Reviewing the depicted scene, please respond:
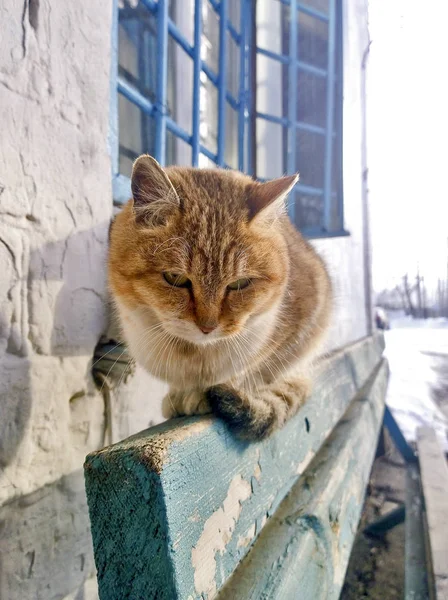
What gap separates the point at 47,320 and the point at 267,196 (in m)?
0.65

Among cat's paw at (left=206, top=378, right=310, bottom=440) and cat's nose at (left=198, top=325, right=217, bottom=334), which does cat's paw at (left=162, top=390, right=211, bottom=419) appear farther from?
cat's nose at (left=198, top=325, right=217, bottom=334)

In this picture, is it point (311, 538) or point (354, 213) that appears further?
point (354, 213)

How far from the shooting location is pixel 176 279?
2.96 feet

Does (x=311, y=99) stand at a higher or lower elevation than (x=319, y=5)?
lower

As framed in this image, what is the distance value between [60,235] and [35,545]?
2.57 ft

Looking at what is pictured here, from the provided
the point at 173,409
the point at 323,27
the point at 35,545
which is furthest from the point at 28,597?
the point at 323,27

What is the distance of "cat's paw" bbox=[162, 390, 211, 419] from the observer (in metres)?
0.76

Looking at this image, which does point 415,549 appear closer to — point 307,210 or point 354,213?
point 307,210

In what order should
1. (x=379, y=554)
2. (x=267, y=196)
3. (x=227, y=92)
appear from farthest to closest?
(x=227, y=92), (x=379, y=554), (x=267, y=196)

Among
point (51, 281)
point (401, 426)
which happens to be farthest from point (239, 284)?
point (401, 426)

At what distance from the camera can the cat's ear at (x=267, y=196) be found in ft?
3.25

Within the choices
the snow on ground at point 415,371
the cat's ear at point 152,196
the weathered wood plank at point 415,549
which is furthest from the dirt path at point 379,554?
the cat's ear at point 152,196

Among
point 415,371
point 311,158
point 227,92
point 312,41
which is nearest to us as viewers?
point 227,92

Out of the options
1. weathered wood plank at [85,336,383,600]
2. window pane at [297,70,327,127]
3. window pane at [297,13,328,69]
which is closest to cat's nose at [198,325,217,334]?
weathered wood plank at [85,336,383,600]
